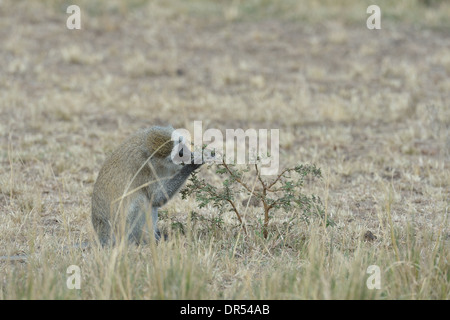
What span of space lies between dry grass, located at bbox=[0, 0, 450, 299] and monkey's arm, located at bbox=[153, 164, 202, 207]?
1.33 feet

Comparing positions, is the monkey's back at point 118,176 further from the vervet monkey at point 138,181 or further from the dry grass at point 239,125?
the dry grass at point 239,125

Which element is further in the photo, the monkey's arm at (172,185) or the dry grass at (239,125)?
the monkey's arm at (172,185)

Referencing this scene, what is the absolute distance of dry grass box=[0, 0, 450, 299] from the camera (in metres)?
4.87

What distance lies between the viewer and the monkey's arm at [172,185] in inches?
230

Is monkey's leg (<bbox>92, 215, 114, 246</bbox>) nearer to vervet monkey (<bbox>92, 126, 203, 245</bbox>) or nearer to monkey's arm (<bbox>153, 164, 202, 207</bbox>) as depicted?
vervet monkey (<bbox>92, 126, 203, 245</bbox>)

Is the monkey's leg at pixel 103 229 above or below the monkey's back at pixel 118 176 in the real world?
below

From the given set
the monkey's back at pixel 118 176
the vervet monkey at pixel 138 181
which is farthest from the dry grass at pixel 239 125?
the monkey's back at pixel 118 176

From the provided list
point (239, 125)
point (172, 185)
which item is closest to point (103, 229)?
point (172, 185)

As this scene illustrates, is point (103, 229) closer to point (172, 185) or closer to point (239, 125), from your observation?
point (172, 185)

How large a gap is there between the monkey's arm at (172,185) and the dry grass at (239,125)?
406 millimetres

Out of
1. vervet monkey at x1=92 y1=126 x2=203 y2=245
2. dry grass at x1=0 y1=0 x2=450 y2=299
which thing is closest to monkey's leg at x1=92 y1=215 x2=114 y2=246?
vervet monkey at x1=92 y1=126 x2=203 y2=245

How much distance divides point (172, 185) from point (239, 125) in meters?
5.85

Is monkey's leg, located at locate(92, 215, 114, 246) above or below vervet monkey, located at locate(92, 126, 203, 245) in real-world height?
below

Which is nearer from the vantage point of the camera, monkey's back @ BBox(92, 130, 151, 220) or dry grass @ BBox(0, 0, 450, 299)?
dry grass @ BBox(0, 0, 450, 299)
